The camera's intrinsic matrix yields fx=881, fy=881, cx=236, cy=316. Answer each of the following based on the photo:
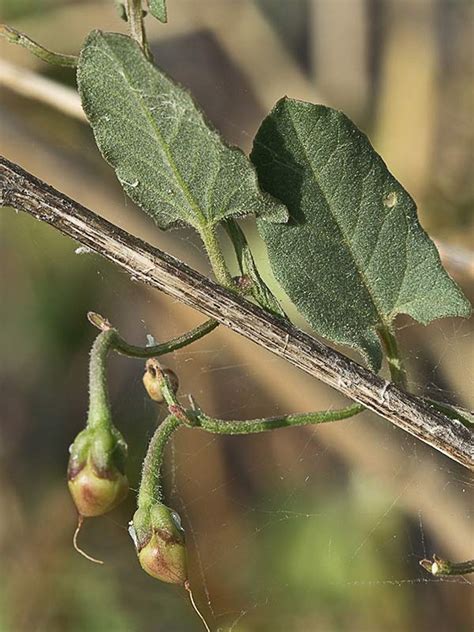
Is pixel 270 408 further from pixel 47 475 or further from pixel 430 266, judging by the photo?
pixel 430 266

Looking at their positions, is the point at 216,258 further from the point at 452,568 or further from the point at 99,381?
the point at 452,568

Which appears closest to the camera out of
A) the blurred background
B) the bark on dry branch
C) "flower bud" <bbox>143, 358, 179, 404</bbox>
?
the bark on dry branch

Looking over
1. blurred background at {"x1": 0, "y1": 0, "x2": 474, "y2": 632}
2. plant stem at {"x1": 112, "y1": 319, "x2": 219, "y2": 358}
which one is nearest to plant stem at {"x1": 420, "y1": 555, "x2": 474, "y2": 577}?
plant stem at {"x1": 112, "y1": 319, "x2": 219, "y2": 358}

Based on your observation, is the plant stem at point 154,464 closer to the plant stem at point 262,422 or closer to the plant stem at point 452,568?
the plant stem at point 262,422

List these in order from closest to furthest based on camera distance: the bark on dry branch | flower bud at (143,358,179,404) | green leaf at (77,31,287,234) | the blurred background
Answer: green leaf at (77,31,287,234) < the bark on dry branch < flower bud at (143,358,179,404) < the blurred background

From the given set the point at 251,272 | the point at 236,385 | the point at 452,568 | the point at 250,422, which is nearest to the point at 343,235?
the point at 251,272

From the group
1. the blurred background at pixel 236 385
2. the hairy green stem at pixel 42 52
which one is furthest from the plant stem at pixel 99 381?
the blurred background at pixel 236 385

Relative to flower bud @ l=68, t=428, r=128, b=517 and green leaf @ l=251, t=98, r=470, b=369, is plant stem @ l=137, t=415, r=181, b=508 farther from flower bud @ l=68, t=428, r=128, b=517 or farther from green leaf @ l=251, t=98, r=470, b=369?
green leaf @ l=251, t=98, r=470, b=369
